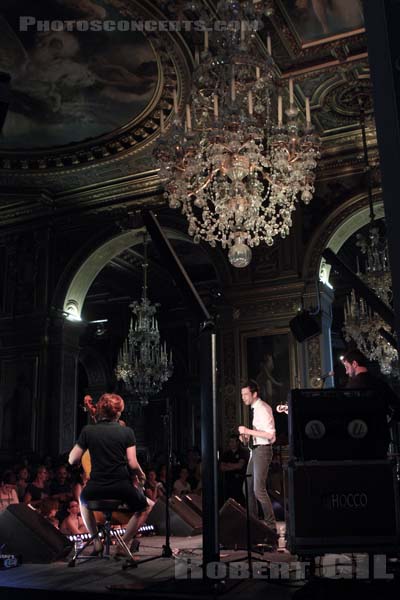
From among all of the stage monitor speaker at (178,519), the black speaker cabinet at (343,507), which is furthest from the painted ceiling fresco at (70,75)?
the black speaker cabinet at (343,507)

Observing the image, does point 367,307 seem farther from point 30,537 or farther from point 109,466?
point 30,537

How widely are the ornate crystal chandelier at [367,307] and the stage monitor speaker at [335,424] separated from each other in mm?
6099

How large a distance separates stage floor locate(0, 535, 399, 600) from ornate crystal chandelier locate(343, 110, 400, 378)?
5.80m

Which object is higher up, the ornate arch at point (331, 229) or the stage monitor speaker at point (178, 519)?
the ornate arch at point (331, 229)

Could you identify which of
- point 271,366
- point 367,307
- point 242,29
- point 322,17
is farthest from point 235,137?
point 367,307

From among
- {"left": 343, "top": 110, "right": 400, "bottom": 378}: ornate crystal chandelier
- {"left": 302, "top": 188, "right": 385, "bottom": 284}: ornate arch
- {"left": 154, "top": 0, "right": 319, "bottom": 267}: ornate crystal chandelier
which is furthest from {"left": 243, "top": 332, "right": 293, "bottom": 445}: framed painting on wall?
{"left": 154, "top": 0, "right": 319, "bottom": 267}: ornate crystal chandelier

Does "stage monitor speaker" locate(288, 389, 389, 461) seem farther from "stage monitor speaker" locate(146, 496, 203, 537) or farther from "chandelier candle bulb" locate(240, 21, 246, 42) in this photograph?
"chandelier candle bulb" locate(240, 21, 246, 42)

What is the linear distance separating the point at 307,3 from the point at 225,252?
488 cm

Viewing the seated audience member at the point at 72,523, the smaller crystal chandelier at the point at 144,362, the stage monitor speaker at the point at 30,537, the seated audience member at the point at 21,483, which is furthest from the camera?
the smaller crystal chandelier at the point at 144,362

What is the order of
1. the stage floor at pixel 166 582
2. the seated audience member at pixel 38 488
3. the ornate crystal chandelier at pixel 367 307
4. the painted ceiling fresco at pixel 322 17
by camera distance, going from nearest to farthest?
the stage floor at pixel 166 582
the painted ceiling fresco at pixel 322 17
the seated audience member at pixel 38 488
the ornate crystal chandelier at pixel 367 307

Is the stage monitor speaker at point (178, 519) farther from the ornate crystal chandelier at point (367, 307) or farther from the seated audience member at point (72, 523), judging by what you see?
the ornate crystal chandelier at point (367, 307)

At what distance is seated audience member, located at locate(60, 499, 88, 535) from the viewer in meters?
6.19

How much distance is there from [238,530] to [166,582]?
1679 millimetres

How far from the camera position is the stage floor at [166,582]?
9.75ft
